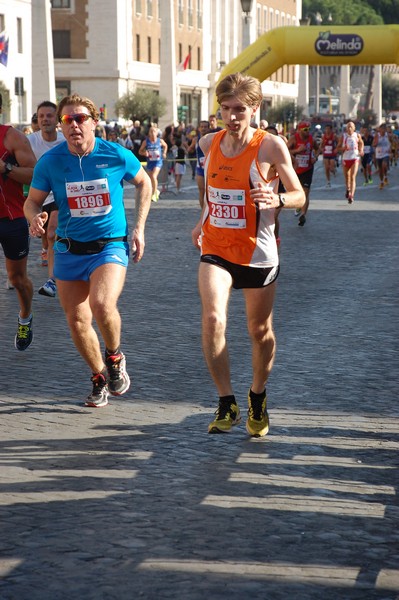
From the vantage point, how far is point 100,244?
7.06 m

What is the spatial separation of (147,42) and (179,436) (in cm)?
7718

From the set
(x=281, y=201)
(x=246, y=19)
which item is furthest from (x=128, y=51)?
(x=281, y=201)

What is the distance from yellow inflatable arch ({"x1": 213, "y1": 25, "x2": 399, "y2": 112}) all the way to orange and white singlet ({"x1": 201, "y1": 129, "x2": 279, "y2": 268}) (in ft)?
109

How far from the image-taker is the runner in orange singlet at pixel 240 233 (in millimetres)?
6176

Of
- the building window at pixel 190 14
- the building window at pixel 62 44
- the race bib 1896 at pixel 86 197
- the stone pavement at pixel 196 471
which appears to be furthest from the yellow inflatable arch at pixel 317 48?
the building window at pixel 190 14

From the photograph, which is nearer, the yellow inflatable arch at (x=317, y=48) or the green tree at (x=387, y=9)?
the yellow inflatable arch at (x=317, y=48)

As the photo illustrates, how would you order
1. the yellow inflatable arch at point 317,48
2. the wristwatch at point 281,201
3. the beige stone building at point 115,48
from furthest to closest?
the beige stone building at point 115,48, the yellow inflatable arch at point 317,48, the wristwatch at point 281,201

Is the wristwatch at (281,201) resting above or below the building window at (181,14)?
below

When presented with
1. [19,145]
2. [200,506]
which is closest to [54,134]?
[19,145]

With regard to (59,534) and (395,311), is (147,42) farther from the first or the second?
(59,534)

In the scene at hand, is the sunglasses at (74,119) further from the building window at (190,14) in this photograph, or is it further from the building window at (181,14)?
the building window at (190,14)

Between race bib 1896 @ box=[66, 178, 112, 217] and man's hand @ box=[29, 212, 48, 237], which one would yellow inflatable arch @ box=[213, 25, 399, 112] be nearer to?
race bib 1896 @ box=[66, 178, 112, 217]

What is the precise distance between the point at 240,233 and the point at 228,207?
14cm

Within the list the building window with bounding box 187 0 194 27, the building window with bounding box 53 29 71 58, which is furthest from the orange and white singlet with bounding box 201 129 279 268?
the building window with bounding box 187 0 194 27
